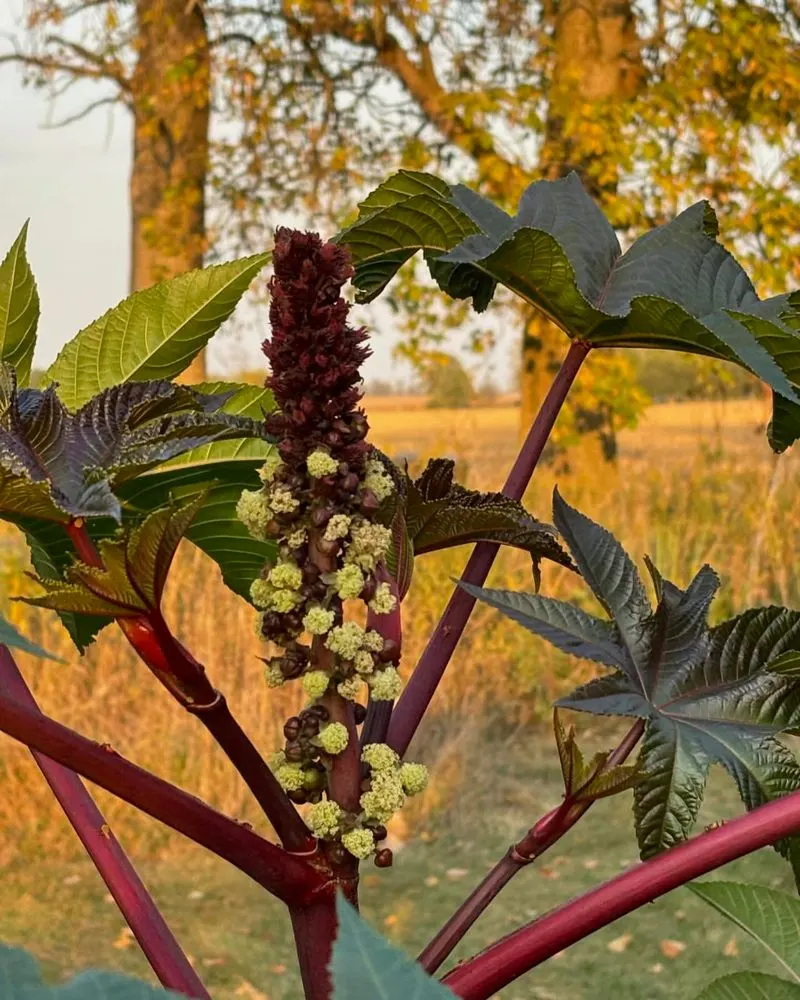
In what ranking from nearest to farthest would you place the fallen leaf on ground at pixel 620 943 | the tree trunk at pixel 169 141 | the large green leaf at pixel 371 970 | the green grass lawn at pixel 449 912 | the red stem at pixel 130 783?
the large green leaf at pixel 371 970
the red stem at pixel 130 783
the green grass lawn at pixel 449 912
the fallen leaf on ground at pixel 620 943
the tree trunk at pixel 169 141

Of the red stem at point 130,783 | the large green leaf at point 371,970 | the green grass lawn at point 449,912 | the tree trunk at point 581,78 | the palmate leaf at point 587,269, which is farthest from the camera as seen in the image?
the tree trunk at point 581,78

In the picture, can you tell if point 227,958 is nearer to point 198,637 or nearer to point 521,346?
point 198,637

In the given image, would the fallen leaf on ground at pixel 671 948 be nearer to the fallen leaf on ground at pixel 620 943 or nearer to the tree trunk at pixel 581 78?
the fallen leaf on ground at pixel 620 943

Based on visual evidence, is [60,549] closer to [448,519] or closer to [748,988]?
[448,519]

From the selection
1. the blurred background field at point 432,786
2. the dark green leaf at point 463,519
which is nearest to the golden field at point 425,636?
the blurred background field at point 432,786

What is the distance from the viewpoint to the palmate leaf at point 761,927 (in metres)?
0.40

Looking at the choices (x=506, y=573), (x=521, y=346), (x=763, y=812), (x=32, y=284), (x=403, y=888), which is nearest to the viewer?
(x=763, y=812)

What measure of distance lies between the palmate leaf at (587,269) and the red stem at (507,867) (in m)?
0.15

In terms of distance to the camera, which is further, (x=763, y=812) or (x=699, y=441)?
(x=699, y=441)

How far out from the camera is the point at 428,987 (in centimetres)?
20

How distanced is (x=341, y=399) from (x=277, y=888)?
159mm

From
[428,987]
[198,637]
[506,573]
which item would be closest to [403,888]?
[198,637]

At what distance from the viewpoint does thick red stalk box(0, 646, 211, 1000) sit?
16.3 inches

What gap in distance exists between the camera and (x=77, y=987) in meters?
0.19
